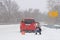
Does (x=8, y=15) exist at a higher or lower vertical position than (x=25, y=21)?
lower

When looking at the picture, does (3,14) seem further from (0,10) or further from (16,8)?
(16,8)

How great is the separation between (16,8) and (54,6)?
→ 134ft

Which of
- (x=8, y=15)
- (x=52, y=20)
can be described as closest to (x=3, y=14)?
(x=8, y=15)

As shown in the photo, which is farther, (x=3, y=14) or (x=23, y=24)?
(x=3, y=14)

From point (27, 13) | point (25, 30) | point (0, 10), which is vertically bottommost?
point (27, 13)

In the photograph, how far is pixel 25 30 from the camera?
2628 cm

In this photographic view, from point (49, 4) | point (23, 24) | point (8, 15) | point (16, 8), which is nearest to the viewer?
point (23, 24)

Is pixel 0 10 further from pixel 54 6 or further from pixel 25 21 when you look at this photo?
pixel 25 21

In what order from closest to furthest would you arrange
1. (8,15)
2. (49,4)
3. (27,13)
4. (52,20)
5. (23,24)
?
(23,24) < (52,20) < (49,4) < (8,15) < (27,13)

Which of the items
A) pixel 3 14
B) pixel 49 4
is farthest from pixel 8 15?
pixel 49 4

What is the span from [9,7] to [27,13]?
28.9 m

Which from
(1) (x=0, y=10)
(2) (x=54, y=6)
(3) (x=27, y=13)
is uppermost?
(2) (x=54, y=6)

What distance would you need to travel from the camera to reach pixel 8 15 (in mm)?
112625

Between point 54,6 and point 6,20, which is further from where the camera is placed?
point 6,20
